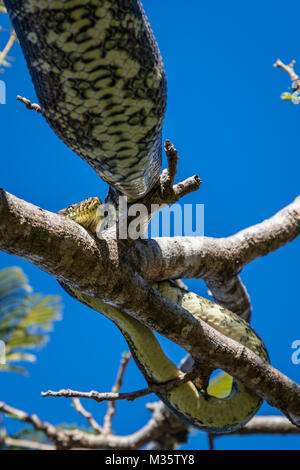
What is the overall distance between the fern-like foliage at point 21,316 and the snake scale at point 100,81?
7.05 ft

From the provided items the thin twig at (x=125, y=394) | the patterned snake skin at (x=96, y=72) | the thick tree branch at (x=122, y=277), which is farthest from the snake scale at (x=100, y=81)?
the thin twig at (x=125, y=394)

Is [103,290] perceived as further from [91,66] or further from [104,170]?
[91,66]

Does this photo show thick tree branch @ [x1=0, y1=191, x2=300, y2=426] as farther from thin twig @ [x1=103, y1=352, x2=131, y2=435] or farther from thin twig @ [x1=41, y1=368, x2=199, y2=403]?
thin twig @ [x1=103, y1=352, x2=131, y2=435]

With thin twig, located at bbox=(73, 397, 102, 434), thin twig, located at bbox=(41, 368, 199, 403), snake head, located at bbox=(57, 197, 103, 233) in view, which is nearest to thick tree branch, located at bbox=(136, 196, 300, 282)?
snake head, located at bbox=(57, 197, 103, 233)

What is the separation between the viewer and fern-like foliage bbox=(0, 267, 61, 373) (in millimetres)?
3270

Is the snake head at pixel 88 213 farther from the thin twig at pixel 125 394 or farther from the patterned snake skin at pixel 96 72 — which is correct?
the thin twig at pixel 125 394

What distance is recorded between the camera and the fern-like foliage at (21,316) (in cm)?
327

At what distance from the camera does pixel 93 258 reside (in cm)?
115

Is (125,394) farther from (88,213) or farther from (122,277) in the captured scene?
(88,213)

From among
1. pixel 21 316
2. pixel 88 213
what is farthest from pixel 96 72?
pixel 21 316

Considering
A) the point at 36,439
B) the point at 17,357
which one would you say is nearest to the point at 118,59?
the point at 17,357

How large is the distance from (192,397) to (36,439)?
70.2 inches

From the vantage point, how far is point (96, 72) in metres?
1.03

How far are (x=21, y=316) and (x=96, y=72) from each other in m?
2.77
